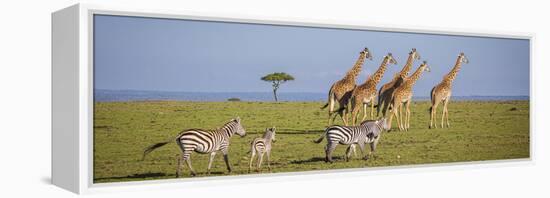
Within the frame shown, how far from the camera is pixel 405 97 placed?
1188 cm

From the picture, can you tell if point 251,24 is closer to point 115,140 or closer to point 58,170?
point 115,140

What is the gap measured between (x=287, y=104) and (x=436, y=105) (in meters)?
2.55

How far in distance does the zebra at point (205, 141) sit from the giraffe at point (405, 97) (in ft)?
8.12

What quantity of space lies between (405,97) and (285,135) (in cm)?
206

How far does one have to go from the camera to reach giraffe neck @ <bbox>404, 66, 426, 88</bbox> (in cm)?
1181

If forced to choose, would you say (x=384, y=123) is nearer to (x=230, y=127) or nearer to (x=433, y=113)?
(x=433, y=113)

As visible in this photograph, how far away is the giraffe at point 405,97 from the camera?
11.8 m

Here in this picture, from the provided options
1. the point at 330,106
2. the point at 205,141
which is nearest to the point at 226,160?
the point at 205,141

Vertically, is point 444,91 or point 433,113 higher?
point 444,91

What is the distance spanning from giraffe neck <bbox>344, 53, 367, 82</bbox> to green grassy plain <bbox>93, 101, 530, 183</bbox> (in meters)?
0.58

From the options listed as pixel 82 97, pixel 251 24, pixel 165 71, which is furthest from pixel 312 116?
pixel 82 97

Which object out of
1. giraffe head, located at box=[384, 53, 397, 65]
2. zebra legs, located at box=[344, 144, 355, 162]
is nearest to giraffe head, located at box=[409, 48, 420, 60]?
giraffe head, located at box=[384, 53, 397, 65]

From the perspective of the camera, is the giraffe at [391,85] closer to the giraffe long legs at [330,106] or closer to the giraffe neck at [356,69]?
the giraffe neck at [356,69]

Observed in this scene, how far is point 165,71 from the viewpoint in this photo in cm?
979
